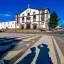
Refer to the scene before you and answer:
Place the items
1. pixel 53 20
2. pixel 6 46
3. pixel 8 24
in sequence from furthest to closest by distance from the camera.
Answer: pixel 8 24, pixel 53 20, pixel 6 46

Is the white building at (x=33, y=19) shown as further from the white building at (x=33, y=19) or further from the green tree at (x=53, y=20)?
the green tree at (x=53, y=20)

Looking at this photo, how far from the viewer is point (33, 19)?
56.3 metres

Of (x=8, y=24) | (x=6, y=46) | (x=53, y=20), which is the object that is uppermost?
(x=53, y=20)

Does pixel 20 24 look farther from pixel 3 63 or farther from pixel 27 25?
pixel 3 63

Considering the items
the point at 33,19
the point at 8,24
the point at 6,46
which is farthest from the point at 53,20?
the point at 6,46

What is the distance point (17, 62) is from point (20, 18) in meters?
54.4

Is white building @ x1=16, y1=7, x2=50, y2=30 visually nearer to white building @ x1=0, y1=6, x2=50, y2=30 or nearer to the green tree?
white building @ x1=0, y1=6, x2=50, y2=30

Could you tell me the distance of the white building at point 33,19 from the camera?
5447 cm

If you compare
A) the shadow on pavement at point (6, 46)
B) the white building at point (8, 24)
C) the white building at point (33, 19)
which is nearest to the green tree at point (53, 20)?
the white building at point (33, 19)

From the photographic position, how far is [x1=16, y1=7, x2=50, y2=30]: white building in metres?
54.5

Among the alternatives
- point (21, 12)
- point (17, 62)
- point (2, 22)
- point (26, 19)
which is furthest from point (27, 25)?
point (17, 62)

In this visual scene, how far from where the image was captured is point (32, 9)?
57.6 metres

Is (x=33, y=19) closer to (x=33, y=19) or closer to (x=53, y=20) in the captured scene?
(x=33, y=19)

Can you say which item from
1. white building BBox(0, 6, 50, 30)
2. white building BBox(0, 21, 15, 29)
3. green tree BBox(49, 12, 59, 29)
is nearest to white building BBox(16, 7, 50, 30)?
white building BBox(0, 6, 50, 30)
